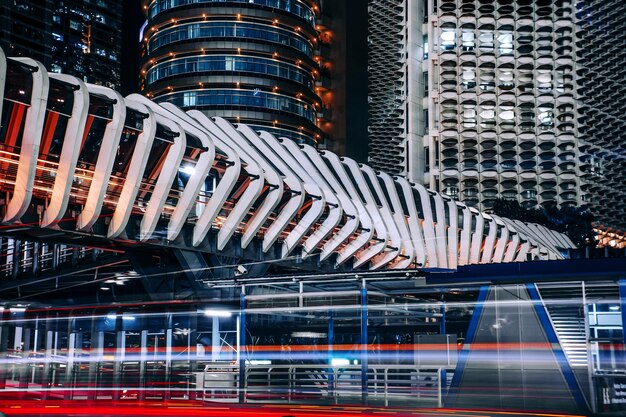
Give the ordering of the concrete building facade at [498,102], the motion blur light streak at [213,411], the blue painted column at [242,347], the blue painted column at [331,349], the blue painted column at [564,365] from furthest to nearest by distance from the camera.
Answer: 1. the concrete building facade at [498,102]
2. the blue painted column at [242,347]
3. the blue painted column at [331,349]
4. the motion blur light streak at [213,411]
5. the blue painted column at [564,365]

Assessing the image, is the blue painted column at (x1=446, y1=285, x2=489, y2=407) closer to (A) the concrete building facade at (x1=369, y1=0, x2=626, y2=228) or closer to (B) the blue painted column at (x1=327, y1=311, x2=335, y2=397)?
(B) the blue painted column at (x1=327, y1=311, x2=335, y2=397)

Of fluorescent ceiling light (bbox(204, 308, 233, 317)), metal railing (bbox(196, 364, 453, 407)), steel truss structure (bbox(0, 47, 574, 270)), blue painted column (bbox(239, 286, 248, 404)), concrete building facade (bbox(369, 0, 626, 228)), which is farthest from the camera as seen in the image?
concrete building facade (bbox(369, 0, 626, 228))

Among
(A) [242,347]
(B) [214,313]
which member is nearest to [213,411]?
(A) [242,347]

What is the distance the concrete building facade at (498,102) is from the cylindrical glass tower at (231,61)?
5851cm

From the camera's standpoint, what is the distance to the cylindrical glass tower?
11856cm

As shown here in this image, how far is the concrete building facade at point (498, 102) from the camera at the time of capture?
178875 millimetres

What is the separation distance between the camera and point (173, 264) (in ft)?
151

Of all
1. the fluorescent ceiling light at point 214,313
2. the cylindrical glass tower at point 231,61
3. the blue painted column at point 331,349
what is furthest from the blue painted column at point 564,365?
the cylindrical glass tower at point 231,61

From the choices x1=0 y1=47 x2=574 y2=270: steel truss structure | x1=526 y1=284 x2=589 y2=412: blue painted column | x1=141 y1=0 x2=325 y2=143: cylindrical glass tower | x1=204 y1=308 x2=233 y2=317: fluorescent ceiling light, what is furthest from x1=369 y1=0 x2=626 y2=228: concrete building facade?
x1=526 y1=284 x2=589 y2=412: blue painted column

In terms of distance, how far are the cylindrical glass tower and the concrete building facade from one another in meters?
58.5

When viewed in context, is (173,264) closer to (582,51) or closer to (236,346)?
(236,346)

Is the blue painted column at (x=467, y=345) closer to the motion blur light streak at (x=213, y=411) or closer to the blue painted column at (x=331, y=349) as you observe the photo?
the motion blur light streak at (x=213, y=411)

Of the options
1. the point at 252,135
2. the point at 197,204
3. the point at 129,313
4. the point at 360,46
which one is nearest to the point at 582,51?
the point at 360,46

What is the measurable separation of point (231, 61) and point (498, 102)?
8160 cm
